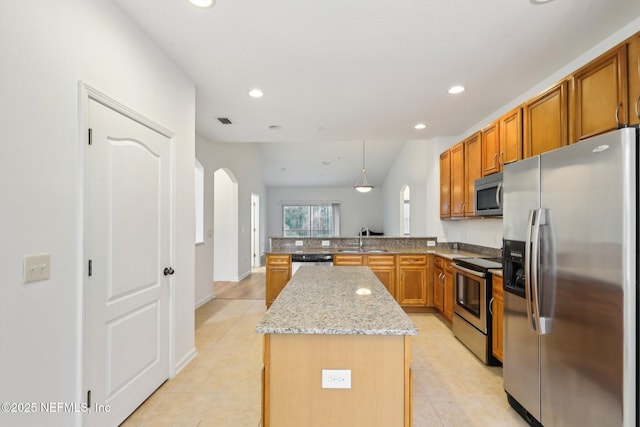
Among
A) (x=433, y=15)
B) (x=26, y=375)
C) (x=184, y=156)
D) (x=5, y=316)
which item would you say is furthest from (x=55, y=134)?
(x=433, y=15)

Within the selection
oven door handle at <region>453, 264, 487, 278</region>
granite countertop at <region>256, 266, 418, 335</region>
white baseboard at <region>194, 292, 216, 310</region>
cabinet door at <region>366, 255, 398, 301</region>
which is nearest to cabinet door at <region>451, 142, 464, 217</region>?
oven door handle at <region>453, 264, 487, 278</region>

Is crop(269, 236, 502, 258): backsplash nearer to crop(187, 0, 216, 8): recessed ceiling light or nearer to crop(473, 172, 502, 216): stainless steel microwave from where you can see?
crop(473, 172, 502, 216): stainless steel microwave

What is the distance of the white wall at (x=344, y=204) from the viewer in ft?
36.5

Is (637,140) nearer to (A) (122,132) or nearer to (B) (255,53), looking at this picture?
(B) (255,53)

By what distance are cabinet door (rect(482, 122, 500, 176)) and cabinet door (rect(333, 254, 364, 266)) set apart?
1944 millimetres

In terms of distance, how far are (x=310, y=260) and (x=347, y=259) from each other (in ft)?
1.76

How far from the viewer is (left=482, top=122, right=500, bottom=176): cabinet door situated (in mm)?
3027

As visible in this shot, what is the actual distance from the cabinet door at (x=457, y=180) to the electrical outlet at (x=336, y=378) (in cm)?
315

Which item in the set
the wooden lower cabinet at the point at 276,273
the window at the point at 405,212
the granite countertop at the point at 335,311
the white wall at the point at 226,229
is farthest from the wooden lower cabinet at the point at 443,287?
the window at the point at 405,212

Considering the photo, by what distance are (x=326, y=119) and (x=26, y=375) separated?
343 centimetres

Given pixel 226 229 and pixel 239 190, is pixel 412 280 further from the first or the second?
pixel 239 190

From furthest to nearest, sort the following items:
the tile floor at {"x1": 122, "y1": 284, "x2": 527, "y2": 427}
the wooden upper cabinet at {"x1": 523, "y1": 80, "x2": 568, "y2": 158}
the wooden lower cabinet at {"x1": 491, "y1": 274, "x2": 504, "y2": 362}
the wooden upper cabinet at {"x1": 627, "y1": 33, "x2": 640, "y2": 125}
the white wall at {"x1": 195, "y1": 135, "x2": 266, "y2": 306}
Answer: the white wall at {"x1": 195, "y1": 135, "x2": 266, "y2": 306} → the wooden lower cabinet at {"x1": 491, "y1": 274, "x2": 504, "y2": 362} → the wooden upper cabinet at {"x1": 523, "y1": 80, "x2": 568, "y2": 158} → the tile floor at {"x1": 122, "y1": 284, "x2": 527, "y2": 427} → the wooden upper cabinet at {"x1": 627, "y1": 33, "x2": 640, "y2": 125}

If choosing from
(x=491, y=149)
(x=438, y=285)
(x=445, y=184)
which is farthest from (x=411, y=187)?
(x=491, y=149)

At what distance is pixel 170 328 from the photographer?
2447 millimetres
